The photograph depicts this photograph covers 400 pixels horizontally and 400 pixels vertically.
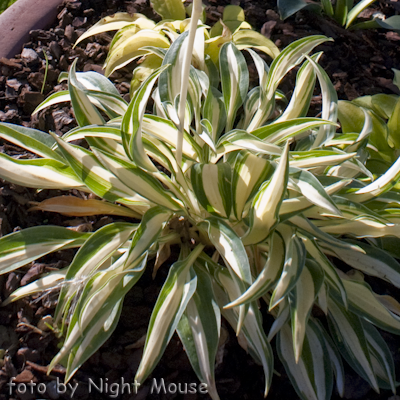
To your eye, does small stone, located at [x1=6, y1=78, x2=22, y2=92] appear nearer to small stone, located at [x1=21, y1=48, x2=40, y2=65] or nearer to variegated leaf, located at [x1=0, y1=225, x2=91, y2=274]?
small stone, located at [x1=21, y1=48, x2=40, y2=65]

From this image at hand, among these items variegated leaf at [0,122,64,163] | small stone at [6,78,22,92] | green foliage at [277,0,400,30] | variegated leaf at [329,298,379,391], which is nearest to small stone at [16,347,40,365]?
variegated leaf at [0,122,64,163]

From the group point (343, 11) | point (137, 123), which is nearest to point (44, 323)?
point (137, 123)

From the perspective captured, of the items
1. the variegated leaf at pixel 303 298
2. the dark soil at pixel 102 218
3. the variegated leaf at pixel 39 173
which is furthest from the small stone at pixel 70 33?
the variegated leaf at pixel 303 298

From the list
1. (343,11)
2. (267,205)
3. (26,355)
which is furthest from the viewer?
(343,11)

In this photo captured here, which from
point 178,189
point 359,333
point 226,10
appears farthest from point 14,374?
point 226,10

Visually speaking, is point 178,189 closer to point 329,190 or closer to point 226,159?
point 226,159

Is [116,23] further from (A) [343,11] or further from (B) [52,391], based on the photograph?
(B) [52,391]

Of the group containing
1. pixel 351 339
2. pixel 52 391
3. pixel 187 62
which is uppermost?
pixel 187 62

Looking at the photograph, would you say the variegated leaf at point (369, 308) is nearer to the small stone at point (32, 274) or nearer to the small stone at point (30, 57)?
the small stone at point (32, 274)
